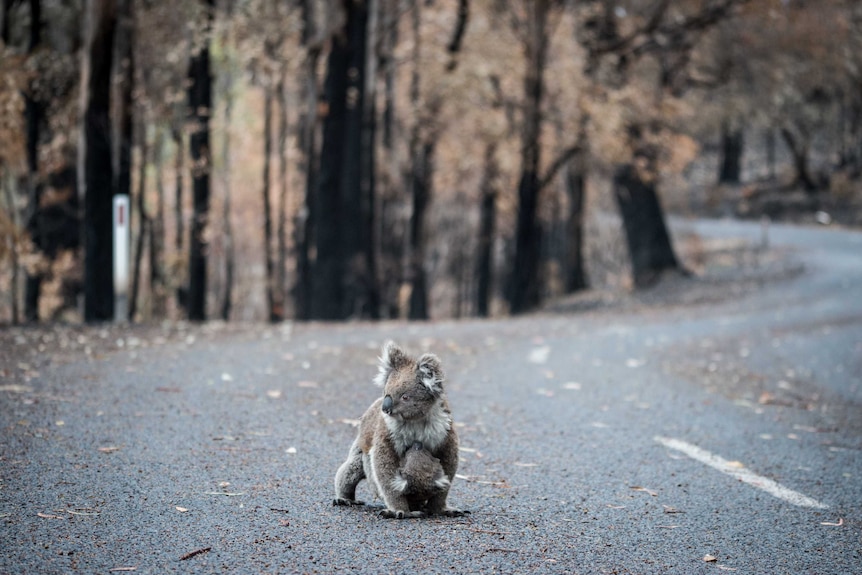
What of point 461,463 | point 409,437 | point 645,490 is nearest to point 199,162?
point 461,463

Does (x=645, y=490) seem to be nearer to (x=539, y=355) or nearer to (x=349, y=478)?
(x=349, y=478)

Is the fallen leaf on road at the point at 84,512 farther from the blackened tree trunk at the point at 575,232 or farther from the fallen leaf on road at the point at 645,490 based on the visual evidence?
the blackened tree trunk at the point at 575,232

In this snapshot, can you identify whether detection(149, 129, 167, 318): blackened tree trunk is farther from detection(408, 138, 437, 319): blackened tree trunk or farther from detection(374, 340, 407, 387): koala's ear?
detection(374, 340, 407, 387): koala's ear

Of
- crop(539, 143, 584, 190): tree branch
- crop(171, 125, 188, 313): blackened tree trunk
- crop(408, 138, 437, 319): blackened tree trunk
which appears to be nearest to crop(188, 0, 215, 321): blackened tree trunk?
crop(171, 125, 188, 313): blackened tree trunk

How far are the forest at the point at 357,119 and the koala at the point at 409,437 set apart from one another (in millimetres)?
13293

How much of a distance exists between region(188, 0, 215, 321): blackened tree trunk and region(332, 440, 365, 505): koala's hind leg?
18.7 m

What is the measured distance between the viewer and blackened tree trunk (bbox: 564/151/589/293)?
35.0 metres

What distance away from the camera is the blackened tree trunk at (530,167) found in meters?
27.0

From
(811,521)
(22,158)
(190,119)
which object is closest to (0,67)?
(22,158)

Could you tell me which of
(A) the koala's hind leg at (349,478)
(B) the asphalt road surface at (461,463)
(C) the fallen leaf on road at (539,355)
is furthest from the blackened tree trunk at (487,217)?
(A) the koala's hind leg at (349,478)

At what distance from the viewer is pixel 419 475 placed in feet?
18.8

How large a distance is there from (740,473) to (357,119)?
17990 millimetres

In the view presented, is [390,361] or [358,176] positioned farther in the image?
[358,176]

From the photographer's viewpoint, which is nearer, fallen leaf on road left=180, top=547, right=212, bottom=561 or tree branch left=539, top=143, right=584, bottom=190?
fallen leaf on road left=180, top=547, right=212, bottom=561
